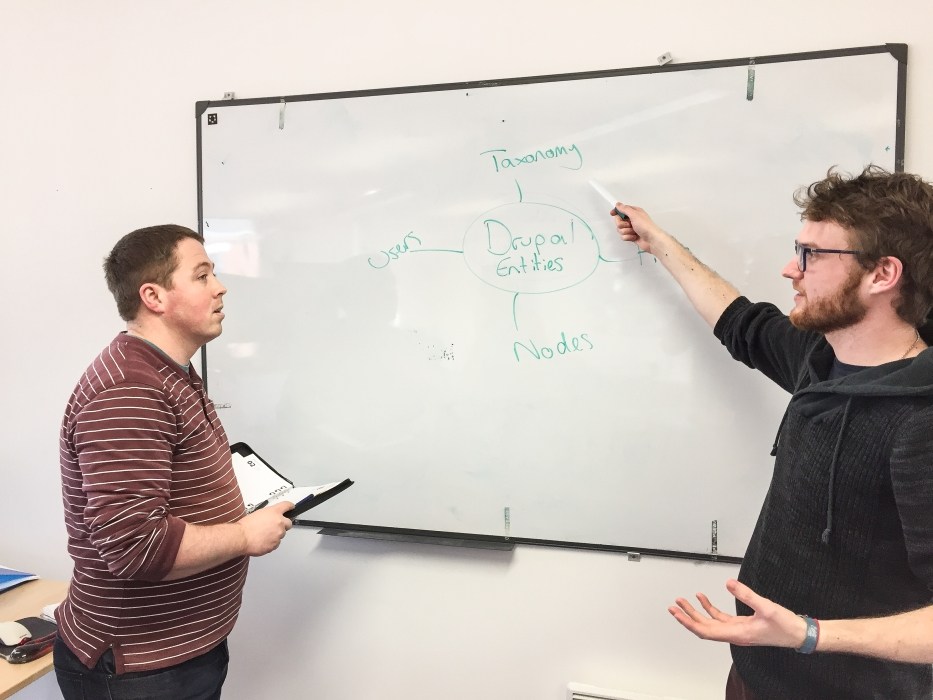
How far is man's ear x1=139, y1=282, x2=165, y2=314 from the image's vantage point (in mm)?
1280

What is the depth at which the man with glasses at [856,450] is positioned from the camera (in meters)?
0.97

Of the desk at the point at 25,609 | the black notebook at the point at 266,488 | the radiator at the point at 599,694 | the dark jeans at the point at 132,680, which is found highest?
the black notebook at the point at 266,488

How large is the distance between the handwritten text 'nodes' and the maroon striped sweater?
784 millimetres

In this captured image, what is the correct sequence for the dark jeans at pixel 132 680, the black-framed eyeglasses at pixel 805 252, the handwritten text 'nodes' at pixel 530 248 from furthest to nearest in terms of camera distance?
the handwritten text 'nodes' at pixel 530 248 < the dark jeans at pixel 132 680 < the black-framed eyeglasses at pixel 805 252

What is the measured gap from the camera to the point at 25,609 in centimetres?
175

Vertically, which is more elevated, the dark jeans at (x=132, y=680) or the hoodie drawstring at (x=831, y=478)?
the hoodie drawstring at (x=831, y=478)

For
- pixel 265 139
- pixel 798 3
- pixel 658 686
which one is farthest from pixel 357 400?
pixel 798 3

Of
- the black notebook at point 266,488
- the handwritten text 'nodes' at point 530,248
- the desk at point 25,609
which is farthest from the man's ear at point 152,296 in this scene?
the desk at point 25,609

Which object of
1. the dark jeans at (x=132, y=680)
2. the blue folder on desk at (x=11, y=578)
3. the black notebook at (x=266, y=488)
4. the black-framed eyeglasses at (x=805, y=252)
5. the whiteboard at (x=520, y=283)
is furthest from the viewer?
the blue folder on desk at (x=11, y=578)

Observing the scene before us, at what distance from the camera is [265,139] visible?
185 centimetres

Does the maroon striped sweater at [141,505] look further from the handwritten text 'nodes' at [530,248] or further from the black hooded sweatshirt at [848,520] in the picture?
the black hooded sweatshirt at [848,520]

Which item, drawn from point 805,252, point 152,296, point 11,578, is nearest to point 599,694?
point 805,252

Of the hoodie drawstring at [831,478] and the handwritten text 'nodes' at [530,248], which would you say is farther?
the handwritten text 'nodes' at [530,248]

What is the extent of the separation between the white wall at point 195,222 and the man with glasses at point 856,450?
1.66 ft
